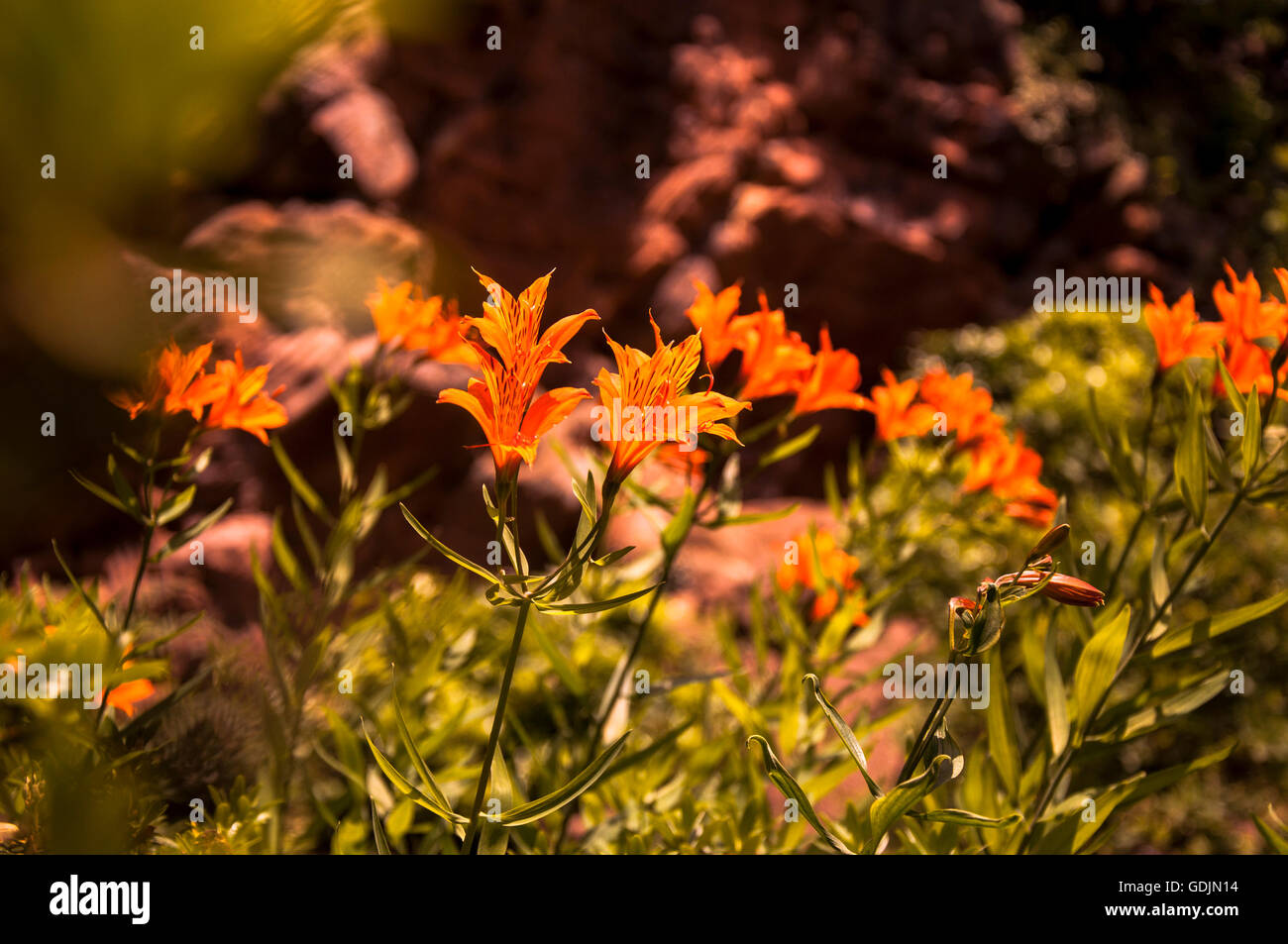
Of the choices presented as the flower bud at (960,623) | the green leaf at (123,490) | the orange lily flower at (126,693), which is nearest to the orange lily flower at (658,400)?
the flower bud at (960,623)

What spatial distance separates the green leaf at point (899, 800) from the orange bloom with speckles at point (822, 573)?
0.48 meters

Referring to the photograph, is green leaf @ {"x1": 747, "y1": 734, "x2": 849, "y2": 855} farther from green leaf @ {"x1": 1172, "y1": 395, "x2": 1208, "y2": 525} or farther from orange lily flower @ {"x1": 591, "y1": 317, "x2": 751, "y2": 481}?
green leaf @ {"x1": 1172, "y1": 395, "x2": 1208, "y2": 525}

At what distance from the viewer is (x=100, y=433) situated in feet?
1.47

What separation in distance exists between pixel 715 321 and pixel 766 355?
72 millimetres

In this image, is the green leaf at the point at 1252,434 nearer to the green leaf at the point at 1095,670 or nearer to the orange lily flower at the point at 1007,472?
the green leaf at the point at 1095,670

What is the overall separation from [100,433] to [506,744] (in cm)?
89

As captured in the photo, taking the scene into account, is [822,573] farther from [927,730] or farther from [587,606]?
[587,606]

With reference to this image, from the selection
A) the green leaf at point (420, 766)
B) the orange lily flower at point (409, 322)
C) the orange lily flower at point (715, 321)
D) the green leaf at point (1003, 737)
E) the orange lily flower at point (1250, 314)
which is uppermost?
the orange lily flower at point (409, 322)

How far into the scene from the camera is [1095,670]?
Result: 2.60ft

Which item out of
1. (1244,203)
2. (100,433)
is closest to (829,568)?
(100,433)

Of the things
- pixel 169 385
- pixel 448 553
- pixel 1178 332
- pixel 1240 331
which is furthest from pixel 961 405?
pixel 169 385

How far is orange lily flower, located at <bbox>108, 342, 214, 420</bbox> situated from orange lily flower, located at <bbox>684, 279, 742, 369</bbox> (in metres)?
0.43

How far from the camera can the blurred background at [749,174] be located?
276 centimetres
